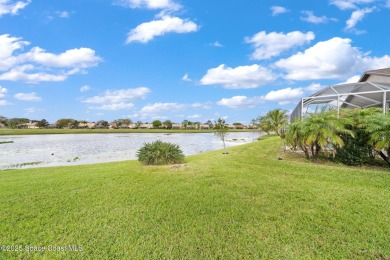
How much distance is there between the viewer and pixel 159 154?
372 inches

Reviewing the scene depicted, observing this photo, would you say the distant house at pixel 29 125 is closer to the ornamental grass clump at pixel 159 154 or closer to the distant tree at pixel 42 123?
the distant tree at pixel 42 123

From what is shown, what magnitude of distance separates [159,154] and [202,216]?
5098mm

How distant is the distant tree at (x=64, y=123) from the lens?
4313 inches

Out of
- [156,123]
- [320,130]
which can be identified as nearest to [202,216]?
[320,130]

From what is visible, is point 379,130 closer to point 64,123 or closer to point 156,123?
point 156,123

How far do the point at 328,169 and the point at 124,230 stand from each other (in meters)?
6.74

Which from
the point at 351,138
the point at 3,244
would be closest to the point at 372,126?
the point at 351,138

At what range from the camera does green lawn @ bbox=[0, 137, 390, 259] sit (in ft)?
12.1

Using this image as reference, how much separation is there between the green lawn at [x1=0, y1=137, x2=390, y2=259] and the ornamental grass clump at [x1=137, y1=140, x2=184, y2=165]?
2.15m

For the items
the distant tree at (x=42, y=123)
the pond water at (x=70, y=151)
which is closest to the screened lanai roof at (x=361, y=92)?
the pond water at (x=70, y=151)

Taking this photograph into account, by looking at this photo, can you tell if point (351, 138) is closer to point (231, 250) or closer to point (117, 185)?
point (231, 250)

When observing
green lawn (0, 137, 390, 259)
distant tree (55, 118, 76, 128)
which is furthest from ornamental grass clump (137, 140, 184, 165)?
distant tree (55, 118, 76, 128)

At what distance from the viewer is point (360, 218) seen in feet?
14.7

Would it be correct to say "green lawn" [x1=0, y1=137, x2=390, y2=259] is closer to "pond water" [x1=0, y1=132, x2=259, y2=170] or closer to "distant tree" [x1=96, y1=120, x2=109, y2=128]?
"pond water" [x1=0, y1=132, x2=259, y2=170]
